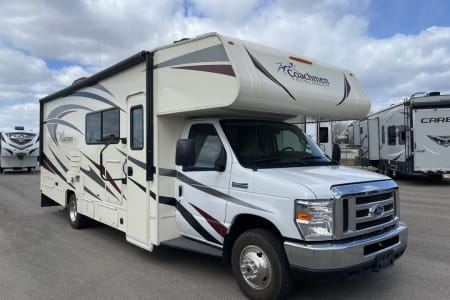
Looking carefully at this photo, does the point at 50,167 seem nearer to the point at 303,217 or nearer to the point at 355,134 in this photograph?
the point at 303,217

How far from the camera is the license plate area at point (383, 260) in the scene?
4.27 metres

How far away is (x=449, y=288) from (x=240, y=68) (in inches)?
146

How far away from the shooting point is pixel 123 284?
5.17m

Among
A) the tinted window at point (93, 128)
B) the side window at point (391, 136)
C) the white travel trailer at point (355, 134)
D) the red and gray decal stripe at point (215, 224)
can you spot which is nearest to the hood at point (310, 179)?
the red and gray decal stripe at point (215, 224)

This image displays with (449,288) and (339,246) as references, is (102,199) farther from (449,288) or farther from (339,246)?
(449,288)

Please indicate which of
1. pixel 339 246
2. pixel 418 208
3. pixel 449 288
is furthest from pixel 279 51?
pixel 418 208

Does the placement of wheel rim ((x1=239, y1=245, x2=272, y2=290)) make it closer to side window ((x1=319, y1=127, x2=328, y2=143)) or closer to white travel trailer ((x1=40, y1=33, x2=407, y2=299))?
white travel trailer ((x1=40, y1=33, x2=407, y2=299))

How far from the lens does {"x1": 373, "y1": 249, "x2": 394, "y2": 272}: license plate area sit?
14.0 feet

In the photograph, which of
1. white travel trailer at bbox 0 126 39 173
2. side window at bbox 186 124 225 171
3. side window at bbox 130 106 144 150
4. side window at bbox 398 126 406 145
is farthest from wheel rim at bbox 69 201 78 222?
white travel trailer at bbox 0 126 39 173

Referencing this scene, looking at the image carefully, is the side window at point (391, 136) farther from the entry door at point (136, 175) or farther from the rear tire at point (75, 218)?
the entry door at point (136, 175)

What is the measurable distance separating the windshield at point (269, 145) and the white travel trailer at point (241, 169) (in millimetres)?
20

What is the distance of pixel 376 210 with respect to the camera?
4.45 m

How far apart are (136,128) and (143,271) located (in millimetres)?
2179

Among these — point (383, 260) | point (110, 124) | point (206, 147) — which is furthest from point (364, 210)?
point (110, 124)
